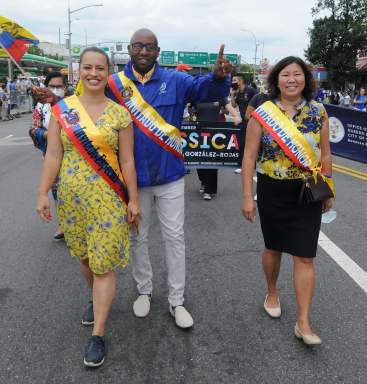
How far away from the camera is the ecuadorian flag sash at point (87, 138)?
2504 mm

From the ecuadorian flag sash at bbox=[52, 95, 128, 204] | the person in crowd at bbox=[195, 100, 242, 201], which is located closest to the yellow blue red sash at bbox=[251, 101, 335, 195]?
the ecuadorian flag sash at bbox=[52, 95, 128, 204]

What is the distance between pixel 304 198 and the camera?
2.74 meters

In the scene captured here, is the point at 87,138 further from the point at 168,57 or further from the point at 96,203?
the point at 168,57

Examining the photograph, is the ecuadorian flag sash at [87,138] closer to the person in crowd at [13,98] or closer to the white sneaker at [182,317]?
the white sneaker at [182,317]

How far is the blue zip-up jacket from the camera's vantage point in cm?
284

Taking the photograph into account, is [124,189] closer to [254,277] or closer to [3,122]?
[254,277]

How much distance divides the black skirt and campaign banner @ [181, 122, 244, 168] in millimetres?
3770

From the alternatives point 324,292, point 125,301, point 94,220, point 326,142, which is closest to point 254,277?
point 324,292

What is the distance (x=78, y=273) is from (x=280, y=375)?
80.7 inches

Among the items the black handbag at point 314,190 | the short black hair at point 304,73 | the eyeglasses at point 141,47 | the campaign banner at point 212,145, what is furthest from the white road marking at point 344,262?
the eyeglasses at point 141,47

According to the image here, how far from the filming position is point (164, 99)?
2857 mm

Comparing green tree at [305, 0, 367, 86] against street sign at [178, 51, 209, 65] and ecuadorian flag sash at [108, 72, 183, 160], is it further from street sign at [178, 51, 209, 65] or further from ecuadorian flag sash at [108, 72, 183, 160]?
ecuadorian flag sash at [108, 72, 183, 160]

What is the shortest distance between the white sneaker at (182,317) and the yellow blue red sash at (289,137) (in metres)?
1.27

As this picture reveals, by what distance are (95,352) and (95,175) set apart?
1041mm
